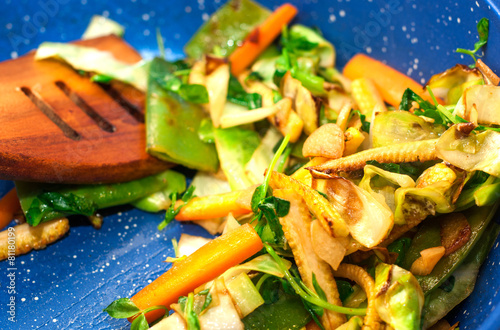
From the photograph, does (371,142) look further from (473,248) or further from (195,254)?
(195,254)

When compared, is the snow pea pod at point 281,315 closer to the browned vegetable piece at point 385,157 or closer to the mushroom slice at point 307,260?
the mushroom slice at point 307,260

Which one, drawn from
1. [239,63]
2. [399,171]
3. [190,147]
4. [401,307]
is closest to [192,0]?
[239,63]

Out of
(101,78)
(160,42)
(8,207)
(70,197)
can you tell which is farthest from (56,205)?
(160,42)

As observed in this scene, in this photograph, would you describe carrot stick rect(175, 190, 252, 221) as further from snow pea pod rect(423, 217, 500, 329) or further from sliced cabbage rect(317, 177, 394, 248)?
snow pea pod rect(423, 217, 500, 329)

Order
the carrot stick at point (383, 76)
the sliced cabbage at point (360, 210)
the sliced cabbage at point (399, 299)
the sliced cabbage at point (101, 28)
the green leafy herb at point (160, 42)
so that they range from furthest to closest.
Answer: the sliced cabbage at point (101, 28) < the green leafy herb at point (160, 42) < the carrot stick at point (383, 76) < the sliced cabbage at point (360, 210) < the sliced cabbage at point (399, 299)

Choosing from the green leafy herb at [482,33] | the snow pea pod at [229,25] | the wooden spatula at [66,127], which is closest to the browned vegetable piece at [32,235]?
the wooden spatula at [66,127]

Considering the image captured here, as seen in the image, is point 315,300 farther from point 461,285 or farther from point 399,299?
point 461,285

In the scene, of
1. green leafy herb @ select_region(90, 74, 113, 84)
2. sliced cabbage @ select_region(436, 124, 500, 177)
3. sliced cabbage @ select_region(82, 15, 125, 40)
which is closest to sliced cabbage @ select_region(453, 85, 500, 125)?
sliced cabbage @ select_region(436, 124, 500, 177)
